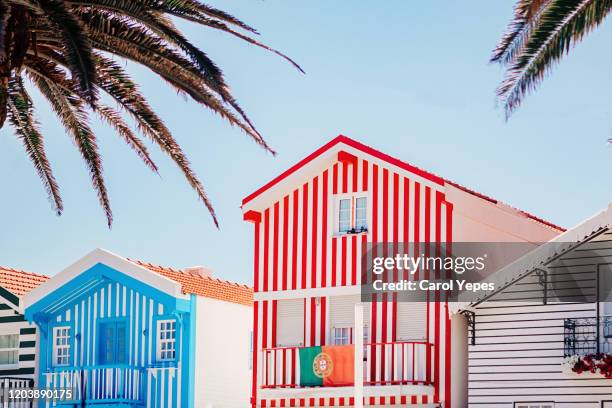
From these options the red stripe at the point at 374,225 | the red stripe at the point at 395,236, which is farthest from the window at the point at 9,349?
the red stripe at the point at 395,236

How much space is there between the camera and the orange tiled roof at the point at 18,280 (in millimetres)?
35969

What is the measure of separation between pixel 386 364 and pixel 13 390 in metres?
11.0

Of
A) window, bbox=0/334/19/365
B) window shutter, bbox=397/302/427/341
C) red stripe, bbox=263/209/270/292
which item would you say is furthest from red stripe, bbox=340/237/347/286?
window, bbox=0/334/19/365

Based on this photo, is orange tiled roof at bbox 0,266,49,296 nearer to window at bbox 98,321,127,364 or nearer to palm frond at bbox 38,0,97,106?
window at bbox 98,321,127,364

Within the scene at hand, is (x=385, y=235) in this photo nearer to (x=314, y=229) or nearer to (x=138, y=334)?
(x=314, y=229)

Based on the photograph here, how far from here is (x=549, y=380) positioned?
88.2 feet

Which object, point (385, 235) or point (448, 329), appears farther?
point (385, 235)

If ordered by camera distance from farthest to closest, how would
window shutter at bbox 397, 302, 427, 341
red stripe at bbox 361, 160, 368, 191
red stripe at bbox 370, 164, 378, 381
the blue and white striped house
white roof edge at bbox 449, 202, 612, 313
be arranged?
1. the blue and white striped house
2. red stripe at bbox 361, 160, 368, 191
3. red stripe at bbox 370, 164, 378, 381
4. window shutter at bbox 397, 302, 427, 341
5. white roof edge at bbox 449, 202, 612, 313

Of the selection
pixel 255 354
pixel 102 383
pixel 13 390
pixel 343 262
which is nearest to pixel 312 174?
pixel 343 262

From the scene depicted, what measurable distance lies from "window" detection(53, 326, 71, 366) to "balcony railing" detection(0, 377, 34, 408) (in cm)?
94

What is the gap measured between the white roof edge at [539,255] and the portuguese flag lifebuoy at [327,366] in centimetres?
331

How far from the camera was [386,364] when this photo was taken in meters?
29.4

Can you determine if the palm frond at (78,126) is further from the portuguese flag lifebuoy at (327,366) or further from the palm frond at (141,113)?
the portuguese flag lifebuoy at (327,366)

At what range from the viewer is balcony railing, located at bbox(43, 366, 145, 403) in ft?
110
